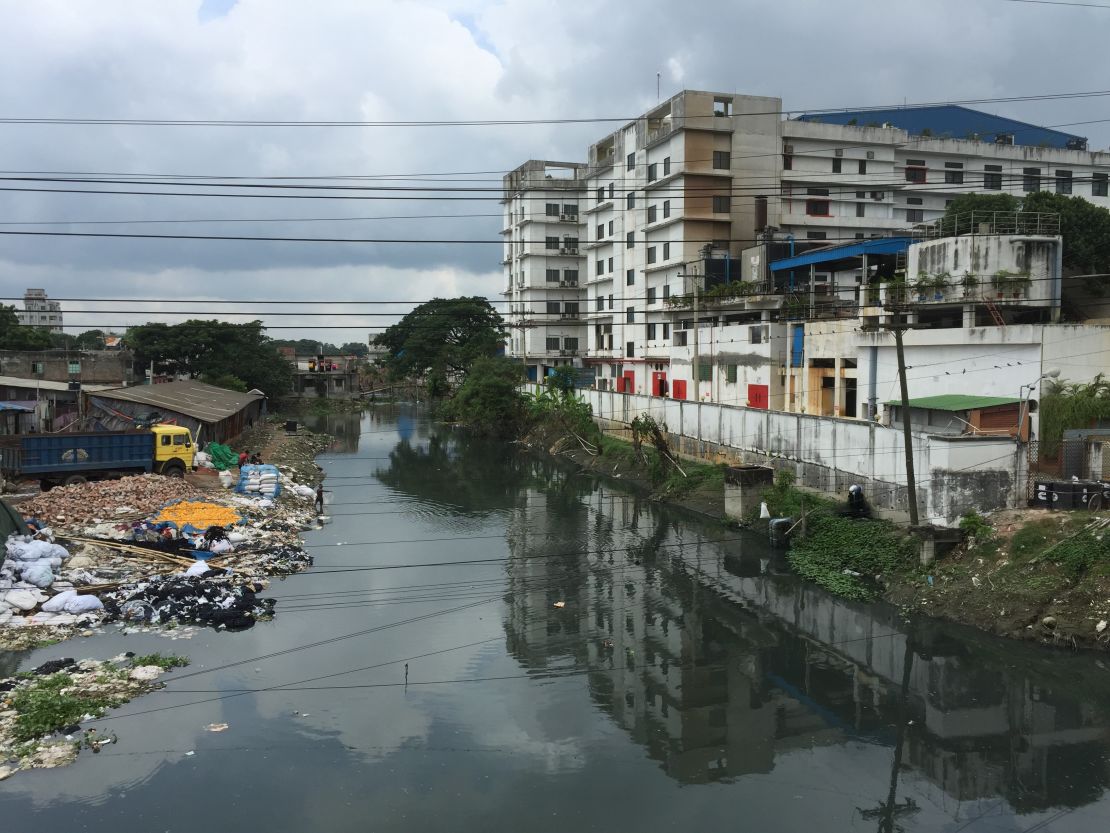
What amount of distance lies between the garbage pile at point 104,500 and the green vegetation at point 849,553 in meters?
15.6

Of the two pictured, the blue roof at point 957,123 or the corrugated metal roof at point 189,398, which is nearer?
the corrugated metal roof at point 189,398

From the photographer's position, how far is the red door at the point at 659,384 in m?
41.0

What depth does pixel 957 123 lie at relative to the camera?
45188 mm

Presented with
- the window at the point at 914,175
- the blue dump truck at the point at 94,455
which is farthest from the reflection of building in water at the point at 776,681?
the window at the point at 914,175

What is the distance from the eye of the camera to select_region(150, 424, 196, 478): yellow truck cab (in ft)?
84.4

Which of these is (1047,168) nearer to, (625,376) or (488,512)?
(625,376)

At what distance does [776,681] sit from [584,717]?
3.52 metres

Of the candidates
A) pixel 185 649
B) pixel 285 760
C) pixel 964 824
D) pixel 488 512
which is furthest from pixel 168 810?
pixel 488 512

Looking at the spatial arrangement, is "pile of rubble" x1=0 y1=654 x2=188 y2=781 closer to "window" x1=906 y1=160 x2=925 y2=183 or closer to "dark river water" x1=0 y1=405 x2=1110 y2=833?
"dark river water" x1=0 y1=405 x2=1110 y2=833

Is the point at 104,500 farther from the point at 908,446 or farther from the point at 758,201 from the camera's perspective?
the point at 758,201

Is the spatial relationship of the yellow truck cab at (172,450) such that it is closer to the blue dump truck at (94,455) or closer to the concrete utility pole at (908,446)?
the blue dump truck at (94,455)

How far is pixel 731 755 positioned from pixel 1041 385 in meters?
14.8

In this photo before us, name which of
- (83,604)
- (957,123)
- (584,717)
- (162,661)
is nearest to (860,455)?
(584,717)

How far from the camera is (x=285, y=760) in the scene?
10.3 metres
